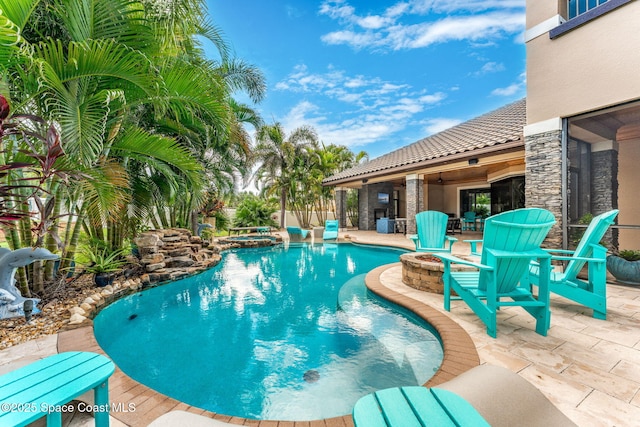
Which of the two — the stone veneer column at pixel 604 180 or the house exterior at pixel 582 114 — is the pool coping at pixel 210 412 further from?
the stone veneer column at pixel 604 180

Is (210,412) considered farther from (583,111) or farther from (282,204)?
(282,204)

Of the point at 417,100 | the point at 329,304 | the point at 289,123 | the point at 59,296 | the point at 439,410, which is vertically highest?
the point at 417,100

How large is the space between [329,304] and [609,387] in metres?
3.15

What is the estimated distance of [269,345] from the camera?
10.4 feet

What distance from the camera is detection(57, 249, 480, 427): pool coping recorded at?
1.75 m

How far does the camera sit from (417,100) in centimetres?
2200

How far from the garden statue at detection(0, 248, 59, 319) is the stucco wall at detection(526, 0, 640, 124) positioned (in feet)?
28.0

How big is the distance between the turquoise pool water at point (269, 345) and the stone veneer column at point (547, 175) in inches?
147

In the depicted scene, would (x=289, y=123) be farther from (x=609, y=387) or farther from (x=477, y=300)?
(x=609, y=387)

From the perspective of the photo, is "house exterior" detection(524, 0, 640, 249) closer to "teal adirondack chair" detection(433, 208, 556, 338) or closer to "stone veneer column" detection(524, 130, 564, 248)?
"stone veneer column" detection(524, 130, 564, 248)

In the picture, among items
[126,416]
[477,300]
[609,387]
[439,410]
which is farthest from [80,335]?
[609,387]

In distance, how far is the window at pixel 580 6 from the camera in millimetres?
4660

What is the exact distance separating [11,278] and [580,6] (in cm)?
985

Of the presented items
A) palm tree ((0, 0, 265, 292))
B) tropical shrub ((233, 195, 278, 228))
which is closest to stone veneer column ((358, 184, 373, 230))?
tropical shrub ((233, 195, 278, 228))
